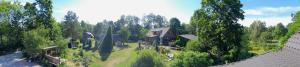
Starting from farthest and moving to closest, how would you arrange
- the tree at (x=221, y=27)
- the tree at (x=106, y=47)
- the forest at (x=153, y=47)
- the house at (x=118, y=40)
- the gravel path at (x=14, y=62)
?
the house at (x=118, y=40) → the tree at (x=106, y=47) → the tree at (x=221, y=27) → the gravel path at (x=14, y=62) → the forest at (x=153, y=47)

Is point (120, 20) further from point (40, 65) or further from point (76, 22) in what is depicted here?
point (40, 65)

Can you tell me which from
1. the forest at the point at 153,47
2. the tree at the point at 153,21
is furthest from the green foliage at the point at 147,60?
the tree at the point at 153,21

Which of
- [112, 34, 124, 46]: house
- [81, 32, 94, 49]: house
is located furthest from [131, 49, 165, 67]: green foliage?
[112, 34, 124, 46]: house

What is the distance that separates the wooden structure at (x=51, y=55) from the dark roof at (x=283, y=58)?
1334 inches

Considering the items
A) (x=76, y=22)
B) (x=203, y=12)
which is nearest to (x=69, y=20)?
(x=76, y=22)

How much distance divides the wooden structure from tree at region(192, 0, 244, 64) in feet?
53.6

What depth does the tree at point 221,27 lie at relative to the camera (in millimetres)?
39062

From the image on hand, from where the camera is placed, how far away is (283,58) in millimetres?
5258

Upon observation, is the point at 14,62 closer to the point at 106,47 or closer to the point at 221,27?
the point at 221,27

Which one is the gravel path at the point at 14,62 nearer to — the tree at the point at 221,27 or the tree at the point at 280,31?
the tree at the point at 221,27

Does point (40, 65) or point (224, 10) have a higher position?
point (224, 10)

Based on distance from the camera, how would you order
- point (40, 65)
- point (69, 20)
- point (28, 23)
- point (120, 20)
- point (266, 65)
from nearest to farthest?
point (266, 65), point (40, 65), point (28, 23), point (69, 20), point (120, 20)

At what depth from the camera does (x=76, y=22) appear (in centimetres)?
8944

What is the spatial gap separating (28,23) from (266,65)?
47.8 metres
